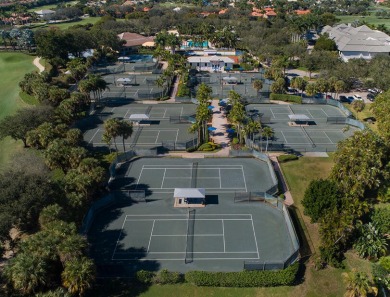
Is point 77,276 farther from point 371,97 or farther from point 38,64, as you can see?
point 38,64

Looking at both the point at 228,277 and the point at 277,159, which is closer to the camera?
the point at 228,277

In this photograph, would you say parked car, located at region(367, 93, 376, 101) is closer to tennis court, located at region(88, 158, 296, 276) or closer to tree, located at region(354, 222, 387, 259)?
tennis court, located at region(88, 158, 296, 276)

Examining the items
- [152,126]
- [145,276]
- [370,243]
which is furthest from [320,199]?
[152,126]

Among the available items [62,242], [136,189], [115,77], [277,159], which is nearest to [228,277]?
[62,242]

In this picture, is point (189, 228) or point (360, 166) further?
point (360, 166)

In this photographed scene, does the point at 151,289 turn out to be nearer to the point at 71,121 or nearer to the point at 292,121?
the point at 71,121

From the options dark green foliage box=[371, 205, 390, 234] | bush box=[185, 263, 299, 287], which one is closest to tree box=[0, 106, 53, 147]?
bush box=[185, 263, 299, 287]

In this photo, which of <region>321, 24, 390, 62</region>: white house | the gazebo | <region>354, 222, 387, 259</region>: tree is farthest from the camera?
<region>321, 24, 390, 62</region>: white house
